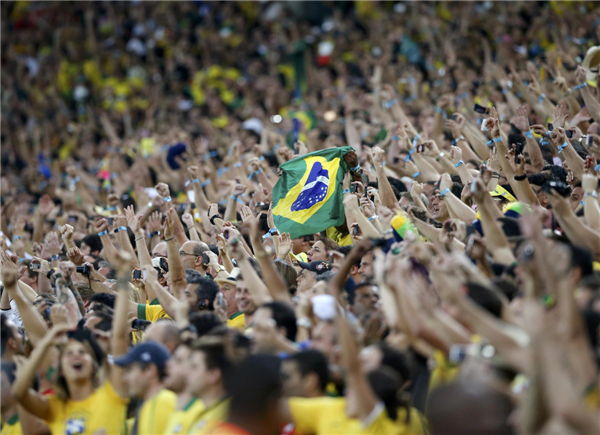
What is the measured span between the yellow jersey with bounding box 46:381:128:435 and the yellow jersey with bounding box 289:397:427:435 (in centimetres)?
120

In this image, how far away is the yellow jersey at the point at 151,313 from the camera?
20.3 feet

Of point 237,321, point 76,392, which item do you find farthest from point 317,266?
point 76,392

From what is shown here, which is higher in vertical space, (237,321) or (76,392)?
(76,392)

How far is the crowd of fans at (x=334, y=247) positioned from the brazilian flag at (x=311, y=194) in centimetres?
15

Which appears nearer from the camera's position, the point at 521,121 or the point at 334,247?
the point at 334,247

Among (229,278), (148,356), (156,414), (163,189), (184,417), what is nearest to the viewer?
(184,417)

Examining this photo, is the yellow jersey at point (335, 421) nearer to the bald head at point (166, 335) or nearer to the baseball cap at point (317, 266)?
the bald head at point (166, 335)

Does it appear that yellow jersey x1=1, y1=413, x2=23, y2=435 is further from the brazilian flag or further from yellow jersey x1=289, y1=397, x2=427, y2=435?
the brazilian flag

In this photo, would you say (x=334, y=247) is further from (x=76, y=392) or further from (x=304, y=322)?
(x=76, y=392)

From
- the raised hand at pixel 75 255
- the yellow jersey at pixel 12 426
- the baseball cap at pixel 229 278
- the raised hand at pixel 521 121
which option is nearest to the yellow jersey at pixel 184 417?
the yellow jersey at pixel 12 426

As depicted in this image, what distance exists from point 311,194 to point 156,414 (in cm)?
370

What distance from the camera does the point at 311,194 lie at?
745cm

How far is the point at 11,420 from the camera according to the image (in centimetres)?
469

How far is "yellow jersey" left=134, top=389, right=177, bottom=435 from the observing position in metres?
4.05
